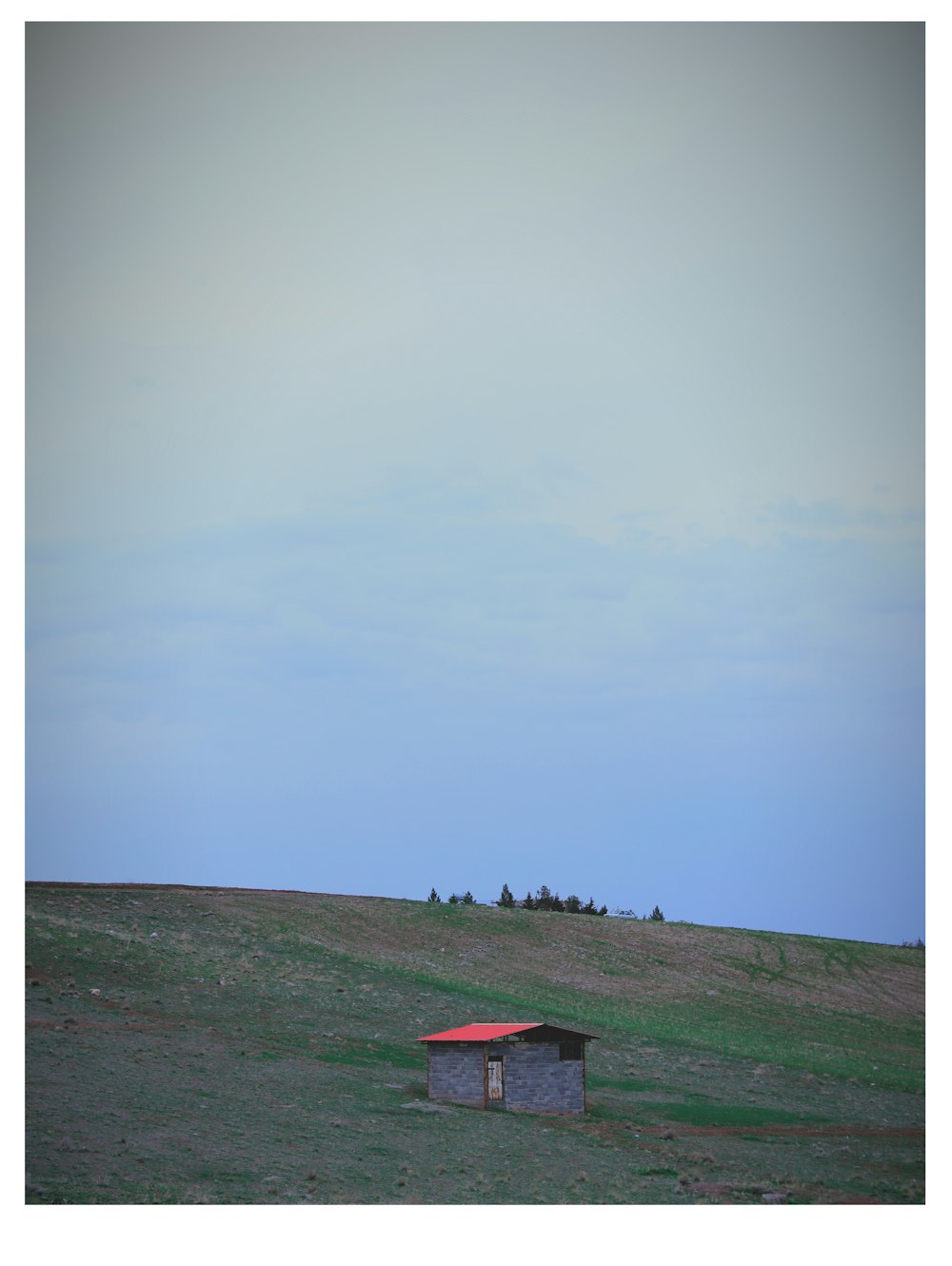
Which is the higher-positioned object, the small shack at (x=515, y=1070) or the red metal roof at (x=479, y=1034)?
the red metal roof at (x=479, y=1034)

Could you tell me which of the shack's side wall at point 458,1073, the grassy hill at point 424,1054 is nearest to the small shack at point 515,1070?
the shack's side wall at point 458,1073

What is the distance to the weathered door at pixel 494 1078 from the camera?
158 ft

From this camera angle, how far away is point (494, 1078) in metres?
48.4

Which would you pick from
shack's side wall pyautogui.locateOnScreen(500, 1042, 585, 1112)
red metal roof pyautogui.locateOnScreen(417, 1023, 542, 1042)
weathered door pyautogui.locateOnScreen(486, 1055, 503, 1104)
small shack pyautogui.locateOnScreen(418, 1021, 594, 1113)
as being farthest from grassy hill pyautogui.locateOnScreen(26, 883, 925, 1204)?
red metal roof pyautogui.locateOnScreen(417, 1023, 542, 1042)

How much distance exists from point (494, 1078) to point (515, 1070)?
82cm

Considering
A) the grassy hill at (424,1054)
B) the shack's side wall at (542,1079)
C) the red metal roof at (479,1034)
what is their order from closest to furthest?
the grassy hill at (424,1054) < the shack's side wall at (542,1079) < the red metal roof at (479,1034)

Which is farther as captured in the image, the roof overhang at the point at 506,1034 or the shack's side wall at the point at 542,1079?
the roof overhang at the point at 506,1034

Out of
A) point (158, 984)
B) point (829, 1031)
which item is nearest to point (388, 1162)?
point (158, 984)

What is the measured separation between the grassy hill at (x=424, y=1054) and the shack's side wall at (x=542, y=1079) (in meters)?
1.01

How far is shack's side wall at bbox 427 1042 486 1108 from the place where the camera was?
48.4 meters

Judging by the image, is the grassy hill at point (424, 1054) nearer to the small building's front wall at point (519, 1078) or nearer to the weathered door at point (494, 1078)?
the small building's front wall at point (519, 1078)

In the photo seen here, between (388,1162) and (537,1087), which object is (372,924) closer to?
(537,1087)

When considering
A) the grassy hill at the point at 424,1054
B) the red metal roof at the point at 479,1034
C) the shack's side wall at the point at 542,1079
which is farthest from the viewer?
the red metal roof at the point at 479,1034
